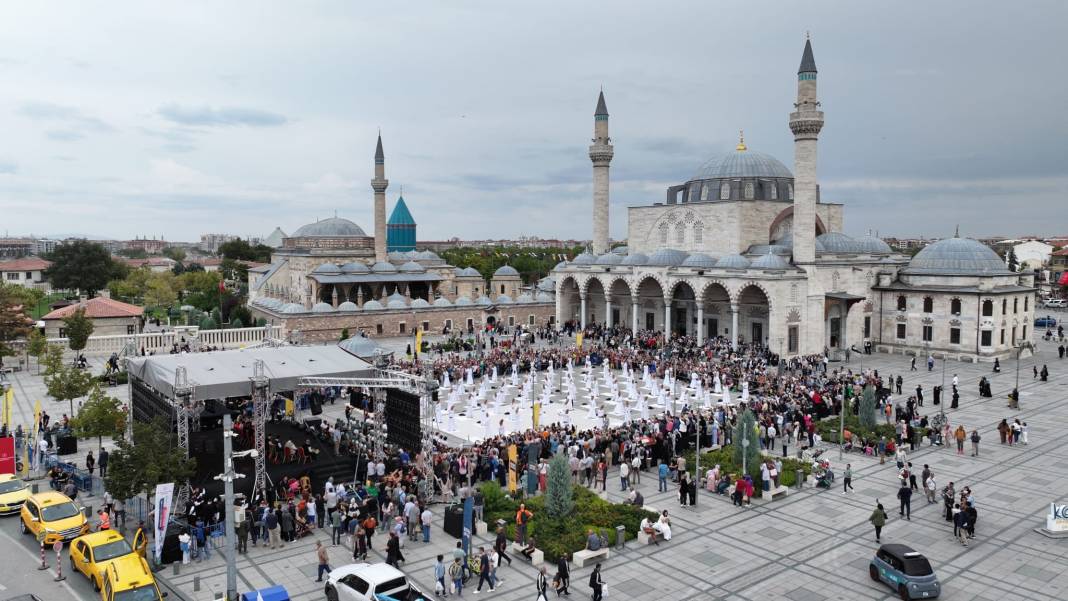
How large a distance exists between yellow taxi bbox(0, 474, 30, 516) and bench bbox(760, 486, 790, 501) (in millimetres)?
16094

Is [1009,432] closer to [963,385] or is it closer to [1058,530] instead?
[1058,530]

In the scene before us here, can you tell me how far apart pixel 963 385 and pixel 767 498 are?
61.3 ft

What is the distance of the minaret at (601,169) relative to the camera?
5191cm

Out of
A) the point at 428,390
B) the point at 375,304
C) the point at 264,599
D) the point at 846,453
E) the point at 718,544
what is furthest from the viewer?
the point at 375,304

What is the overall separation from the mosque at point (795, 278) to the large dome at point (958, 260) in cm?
7

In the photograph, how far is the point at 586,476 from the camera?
1812 cm

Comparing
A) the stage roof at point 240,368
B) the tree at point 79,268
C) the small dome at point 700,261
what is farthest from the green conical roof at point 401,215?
the stage roof at point 240,368

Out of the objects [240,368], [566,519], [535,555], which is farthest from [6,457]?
[566,519]

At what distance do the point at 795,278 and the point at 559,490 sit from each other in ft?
88.4

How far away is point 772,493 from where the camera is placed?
56.2 ft

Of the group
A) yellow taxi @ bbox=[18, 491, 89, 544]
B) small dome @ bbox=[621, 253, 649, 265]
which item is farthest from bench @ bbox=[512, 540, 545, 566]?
small dome @ bbox=[621, 253, 649, 265]

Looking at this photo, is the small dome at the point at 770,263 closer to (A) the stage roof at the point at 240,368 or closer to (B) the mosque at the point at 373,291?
(B) the mosque at the point at 373,291

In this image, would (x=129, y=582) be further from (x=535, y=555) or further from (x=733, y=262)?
(x=733, y=262)

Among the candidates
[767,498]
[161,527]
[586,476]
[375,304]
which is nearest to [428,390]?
[586,476]
